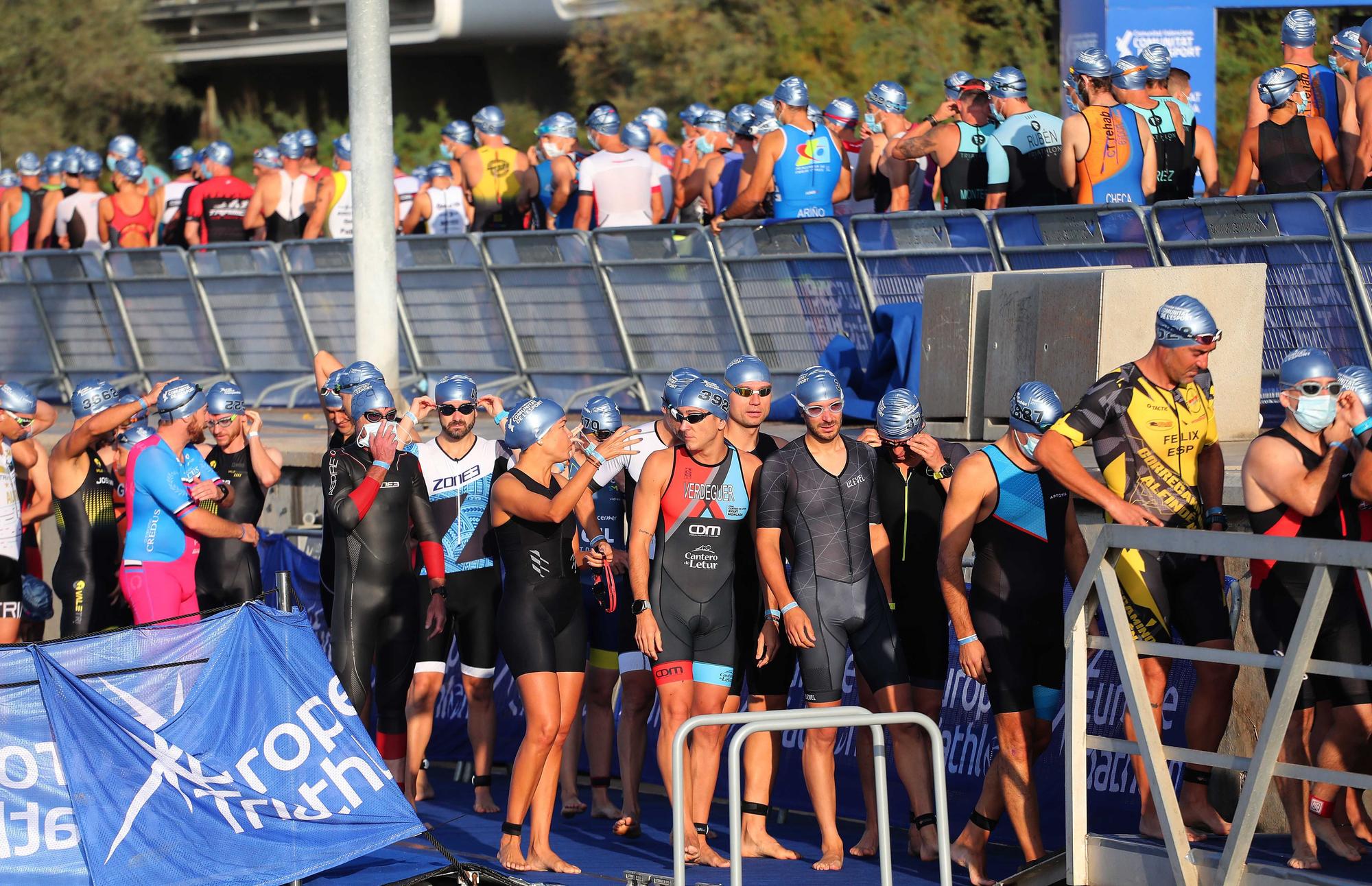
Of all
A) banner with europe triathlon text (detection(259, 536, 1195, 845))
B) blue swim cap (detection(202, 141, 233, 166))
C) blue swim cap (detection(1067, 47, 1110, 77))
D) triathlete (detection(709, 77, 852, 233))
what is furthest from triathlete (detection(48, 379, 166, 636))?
blue swim cap (detection(1067, 47, 1110, 77))

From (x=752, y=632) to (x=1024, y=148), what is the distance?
14.4 ft

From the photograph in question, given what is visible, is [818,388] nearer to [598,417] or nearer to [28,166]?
[598,417]

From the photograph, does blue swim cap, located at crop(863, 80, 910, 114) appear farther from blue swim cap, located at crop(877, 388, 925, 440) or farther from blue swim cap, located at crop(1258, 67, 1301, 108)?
blue swim cap, located at crop(877, 388, 925, 440)

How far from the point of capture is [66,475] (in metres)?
11.4

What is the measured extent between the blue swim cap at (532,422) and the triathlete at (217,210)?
8268 millimetres

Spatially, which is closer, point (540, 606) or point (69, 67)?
point (540, 606)

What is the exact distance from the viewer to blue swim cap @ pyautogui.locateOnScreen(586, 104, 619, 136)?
46.2ft

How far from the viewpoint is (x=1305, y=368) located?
24.0ft

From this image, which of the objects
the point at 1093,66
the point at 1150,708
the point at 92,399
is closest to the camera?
the point at 1150,708

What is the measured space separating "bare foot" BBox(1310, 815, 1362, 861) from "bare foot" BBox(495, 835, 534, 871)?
3332mm

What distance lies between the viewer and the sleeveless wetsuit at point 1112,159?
439 inches

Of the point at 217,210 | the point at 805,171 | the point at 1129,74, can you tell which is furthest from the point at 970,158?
the point at 217,210

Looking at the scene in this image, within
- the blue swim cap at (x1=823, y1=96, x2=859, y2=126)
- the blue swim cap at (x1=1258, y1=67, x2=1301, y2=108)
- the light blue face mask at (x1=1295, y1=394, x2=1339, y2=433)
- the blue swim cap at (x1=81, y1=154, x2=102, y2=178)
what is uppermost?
the blue swim cap at (x1=81, y1=154, x2=102, y2=178)

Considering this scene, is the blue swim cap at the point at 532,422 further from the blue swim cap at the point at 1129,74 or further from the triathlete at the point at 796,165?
the blue swim cap at the point at 1129,74
